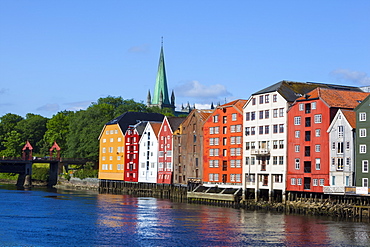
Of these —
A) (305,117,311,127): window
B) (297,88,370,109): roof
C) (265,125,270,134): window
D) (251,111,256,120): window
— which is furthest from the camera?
(251,111,256,120): window

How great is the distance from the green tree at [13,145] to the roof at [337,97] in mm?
112445

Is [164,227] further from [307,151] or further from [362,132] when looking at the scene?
[362,132]

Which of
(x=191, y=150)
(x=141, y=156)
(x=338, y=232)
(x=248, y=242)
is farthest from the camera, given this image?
(x=141, y=156)

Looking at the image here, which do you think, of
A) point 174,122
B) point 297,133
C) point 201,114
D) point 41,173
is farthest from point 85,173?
point 297,133

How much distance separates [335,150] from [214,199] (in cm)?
2525

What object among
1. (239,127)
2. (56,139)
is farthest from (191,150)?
(56,139)

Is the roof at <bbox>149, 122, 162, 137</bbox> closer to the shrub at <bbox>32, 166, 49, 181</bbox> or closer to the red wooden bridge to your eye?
the red wooden bridge

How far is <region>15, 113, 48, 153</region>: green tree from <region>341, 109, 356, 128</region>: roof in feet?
407

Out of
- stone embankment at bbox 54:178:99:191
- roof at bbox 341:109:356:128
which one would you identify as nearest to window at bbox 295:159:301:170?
roof at bbox 341:109:356:128

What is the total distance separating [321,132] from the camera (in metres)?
85.3

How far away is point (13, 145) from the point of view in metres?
182

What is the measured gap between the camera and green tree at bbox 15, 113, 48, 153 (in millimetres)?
190500

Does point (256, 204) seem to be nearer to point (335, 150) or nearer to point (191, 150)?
point (335, 150)

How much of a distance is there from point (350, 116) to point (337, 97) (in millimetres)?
5436
